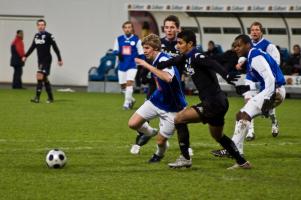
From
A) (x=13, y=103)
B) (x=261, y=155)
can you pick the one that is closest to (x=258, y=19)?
(x=13, y=103)

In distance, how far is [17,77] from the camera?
32344 mm

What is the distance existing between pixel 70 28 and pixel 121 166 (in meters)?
23.9

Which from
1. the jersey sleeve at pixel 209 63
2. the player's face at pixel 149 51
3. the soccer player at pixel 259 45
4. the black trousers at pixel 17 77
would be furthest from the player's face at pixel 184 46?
the black trousers at pixel 17 77

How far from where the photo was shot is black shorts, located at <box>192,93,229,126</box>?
10.1 m

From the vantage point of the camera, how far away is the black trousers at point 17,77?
32094 mm

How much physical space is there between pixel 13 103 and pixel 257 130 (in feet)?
29.4

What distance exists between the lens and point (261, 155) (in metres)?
12.0

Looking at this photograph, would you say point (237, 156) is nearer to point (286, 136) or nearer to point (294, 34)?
point (286, 136)

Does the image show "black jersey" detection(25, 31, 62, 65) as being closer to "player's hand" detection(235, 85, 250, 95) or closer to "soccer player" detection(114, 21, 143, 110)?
"soccer player" detection(114, 21, 143, 110)

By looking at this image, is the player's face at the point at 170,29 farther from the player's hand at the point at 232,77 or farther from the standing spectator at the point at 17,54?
the standing spectator at the point at 17,54

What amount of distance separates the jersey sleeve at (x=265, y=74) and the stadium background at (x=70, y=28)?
21502 millimetres

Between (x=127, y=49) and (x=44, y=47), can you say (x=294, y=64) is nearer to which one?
(x=127, y=49)

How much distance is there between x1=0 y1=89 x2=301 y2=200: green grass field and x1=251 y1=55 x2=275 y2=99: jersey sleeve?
988 millimetres

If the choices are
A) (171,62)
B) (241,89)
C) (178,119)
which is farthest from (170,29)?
(241,89)
